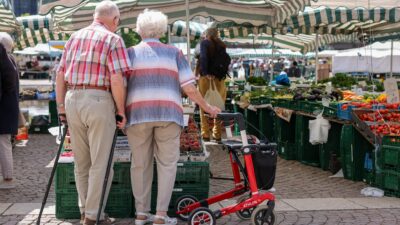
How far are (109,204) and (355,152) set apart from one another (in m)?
3.40

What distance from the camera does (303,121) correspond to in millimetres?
10164

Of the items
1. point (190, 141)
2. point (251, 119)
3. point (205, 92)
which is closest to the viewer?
point (190, 141)

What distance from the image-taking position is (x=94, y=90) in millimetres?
5730

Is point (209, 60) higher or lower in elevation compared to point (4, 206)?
higher

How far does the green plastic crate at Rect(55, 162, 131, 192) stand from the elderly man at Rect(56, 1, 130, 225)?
0.59 metres

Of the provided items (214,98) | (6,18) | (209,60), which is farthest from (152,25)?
(6,18)

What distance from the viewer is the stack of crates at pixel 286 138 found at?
10688mm

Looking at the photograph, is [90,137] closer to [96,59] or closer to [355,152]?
[96,59]

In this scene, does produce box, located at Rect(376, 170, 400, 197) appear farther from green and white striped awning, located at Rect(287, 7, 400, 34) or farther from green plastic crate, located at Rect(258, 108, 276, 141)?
green and white striped awning, located at Rect(287, 7, 400, 34)

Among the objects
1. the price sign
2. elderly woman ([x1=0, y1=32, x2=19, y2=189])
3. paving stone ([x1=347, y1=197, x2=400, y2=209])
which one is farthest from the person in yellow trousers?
paving stone ([x1=347, y1=197, x2=400, y2=209])

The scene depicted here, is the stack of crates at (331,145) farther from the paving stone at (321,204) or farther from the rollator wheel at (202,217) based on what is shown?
the rollator wheel at (202,217)

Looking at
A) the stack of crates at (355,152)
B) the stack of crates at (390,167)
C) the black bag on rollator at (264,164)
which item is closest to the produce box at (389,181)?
the stack of crates at (390,167)

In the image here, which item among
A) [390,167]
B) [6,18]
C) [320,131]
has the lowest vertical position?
[390,167]

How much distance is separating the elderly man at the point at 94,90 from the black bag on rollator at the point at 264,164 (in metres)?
1.19
